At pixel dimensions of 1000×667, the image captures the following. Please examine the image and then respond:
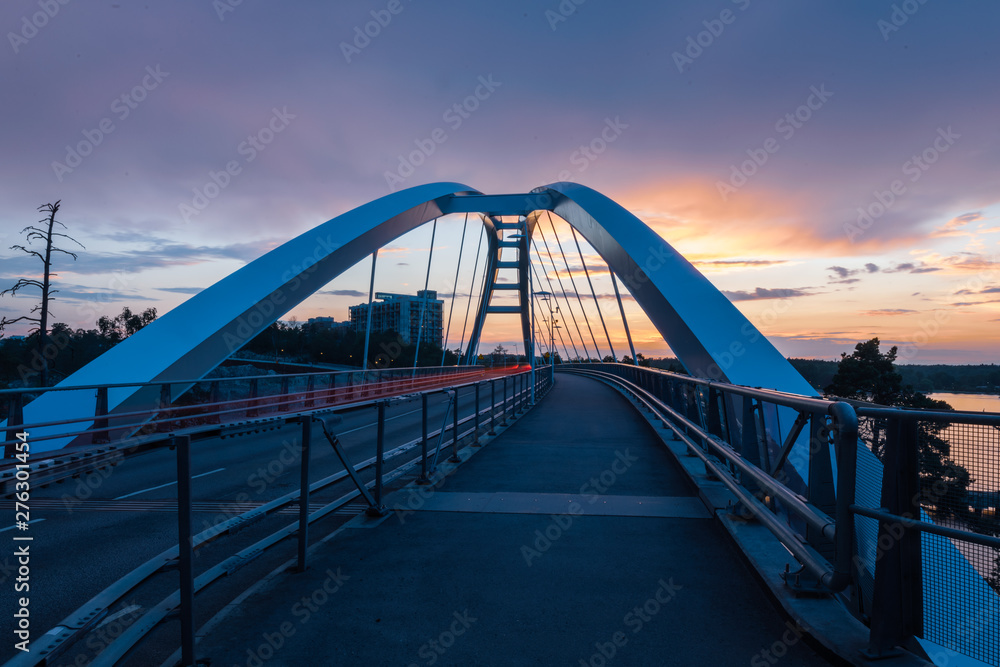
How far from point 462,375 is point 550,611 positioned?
3315 cm

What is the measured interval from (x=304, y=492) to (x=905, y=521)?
3.36 meters

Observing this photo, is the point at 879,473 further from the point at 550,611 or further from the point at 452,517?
the point at 452,517

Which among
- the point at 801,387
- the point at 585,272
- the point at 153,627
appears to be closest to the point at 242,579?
the point at 153,627

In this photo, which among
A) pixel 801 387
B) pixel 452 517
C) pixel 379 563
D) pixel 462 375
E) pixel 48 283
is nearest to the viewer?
pixel 379 563

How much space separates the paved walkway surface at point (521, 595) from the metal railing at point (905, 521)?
447 millimetres

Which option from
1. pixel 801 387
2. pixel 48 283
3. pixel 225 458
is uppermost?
pixel 48 283

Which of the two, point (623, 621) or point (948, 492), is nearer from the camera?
point (948, 492)

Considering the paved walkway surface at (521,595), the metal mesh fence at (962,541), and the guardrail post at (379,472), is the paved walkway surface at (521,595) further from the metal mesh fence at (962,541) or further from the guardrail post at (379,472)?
the metal mesh fence at (962,541)

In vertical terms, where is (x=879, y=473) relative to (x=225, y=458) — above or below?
above

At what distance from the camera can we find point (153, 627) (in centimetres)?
281

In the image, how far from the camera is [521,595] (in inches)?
153
